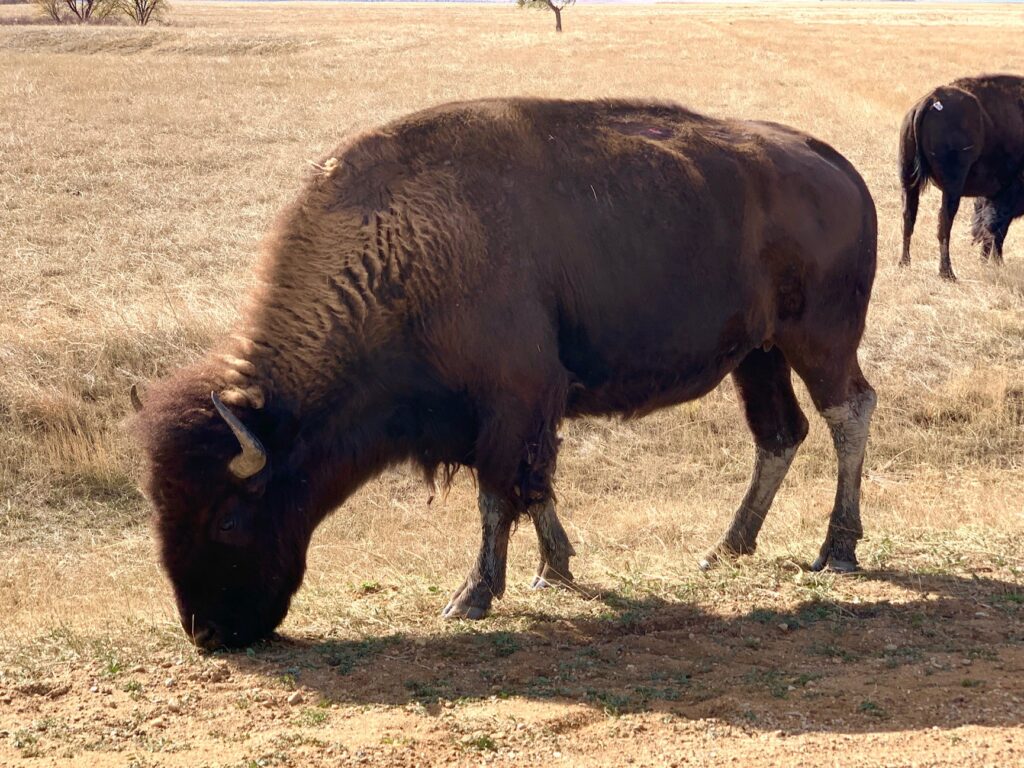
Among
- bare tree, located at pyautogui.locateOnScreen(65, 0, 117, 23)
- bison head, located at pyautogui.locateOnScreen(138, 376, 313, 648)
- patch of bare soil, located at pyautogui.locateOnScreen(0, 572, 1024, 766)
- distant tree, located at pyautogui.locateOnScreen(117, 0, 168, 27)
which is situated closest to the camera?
patch of bare soil, located at pyautogui.locateOnScreen(0, 572, 1024, 766)

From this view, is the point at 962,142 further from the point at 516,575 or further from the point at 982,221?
the point at 516,575

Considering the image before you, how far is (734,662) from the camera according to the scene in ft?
16.8

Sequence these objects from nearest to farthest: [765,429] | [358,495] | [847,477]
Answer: [847,477]
[765,429]
[358,495]

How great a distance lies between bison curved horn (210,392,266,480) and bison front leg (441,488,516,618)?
1335 millimetres

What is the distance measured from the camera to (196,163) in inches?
781

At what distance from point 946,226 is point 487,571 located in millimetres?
10261

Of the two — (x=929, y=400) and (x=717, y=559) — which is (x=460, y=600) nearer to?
(x=717, y=559)

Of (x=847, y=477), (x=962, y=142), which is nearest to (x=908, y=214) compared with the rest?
(x=962, y=142)

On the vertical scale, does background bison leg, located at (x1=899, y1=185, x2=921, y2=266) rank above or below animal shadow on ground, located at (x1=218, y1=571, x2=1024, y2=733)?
below

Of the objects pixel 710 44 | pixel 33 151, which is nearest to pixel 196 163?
pixel 33 151

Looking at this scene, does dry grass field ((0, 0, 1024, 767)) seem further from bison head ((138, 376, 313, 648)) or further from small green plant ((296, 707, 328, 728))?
bison head ((138, 376, 313, 648))

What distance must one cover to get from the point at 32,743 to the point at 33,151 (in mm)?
17663

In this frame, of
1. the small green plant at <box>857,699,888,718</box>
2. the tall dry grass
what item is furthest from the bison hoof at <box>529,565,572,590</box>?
the small green plant at <box>857,699,888,718</box>

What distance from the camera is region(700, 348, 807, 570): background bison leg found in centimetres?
698
